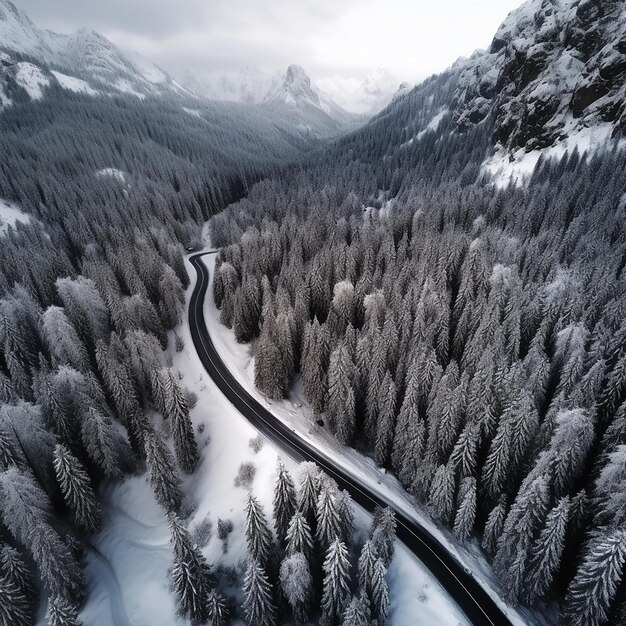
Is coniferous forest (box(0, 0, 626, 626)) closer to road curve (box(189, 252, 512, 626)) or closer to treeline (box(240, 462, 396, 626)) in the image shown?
treeline (box(240, 462, 396, 626))

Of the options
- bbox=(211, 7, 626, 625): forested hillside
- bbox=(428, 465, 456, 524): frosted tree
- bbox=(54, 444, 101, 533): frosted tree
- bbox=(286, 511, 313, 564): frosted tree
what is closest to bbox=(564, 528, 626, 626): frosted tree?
bbox=(211, 7, 626, 625): forested hillside

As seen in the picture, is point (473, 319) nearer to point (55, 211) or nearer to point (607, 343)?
point (607, 343)

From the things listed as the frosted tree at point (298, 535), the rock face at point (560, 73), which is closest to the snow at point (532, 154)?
the rock face at point (560, 73)

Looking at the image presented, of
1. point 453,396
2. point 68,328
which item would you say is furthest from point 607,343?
point 68,328

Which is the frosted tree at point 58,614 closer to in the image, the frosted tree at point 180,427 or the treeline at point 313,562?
the treeline at point 313,562

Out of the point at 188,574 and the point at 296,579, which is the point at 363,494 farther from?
the point at 188,574

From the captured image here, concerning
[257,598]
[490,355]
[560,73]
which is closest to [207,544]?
[257,598]
